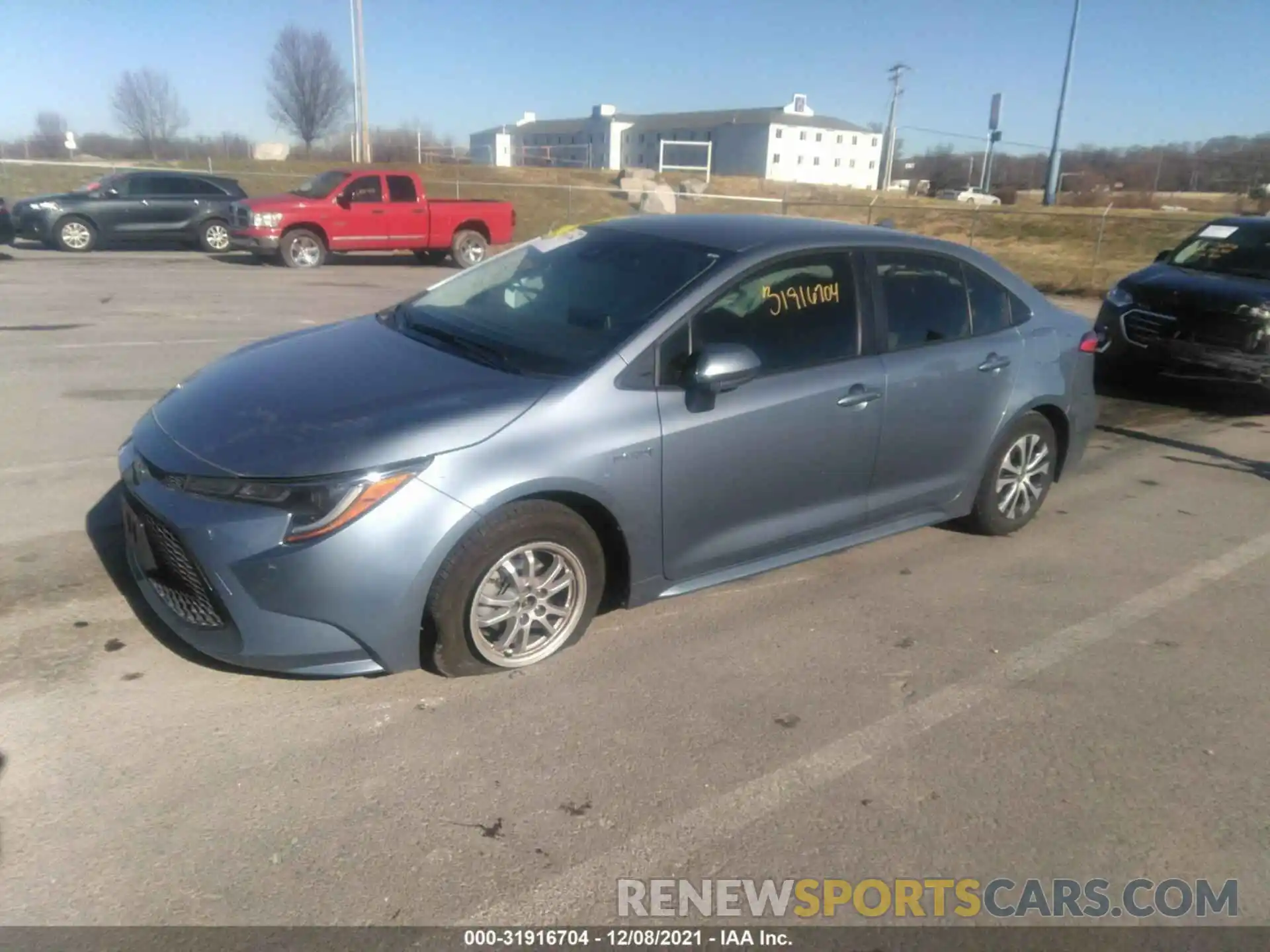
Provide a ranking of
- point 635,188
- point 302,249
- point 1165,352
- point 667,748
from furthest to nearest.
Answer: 1. point 635,188
2. point 302,249
3. point 1165,352
4. point 667,748

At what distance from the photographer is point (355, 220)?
60.8ft

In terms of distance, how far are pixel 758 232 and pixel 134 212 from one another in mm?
18811

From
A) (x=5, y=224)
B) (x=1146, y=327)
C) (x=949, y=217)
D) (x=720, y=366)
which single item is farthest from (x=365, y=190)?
(x=949, y=217)

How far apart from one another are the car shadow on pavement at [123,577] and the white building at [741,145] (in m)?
81.2

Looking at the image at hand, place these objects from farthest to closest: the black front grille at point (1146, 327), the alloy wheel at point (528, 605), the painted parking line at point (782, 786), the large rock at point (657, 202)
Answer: the large rock at point (657, 202), the black front grille at point (1146, 327), the alloy wheel at point (528, 605), the painted parking line at point (782, 786)

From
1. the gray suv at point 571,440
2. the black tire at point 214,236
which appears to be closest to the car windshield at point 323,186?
the black tire at point 214,236

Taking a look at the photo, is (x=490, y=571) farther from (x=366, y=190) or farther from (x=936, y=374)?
(x=366, y=190)

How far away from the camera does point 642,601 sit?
3.99 meters

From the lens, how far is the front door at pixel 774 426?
393 centimetres

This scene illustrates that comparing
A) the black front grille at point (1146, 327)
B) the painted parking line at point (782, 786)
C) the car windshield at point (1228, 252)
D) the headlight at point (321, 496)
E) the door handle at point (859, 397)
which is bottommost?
the painted parking line at point (782, 786)

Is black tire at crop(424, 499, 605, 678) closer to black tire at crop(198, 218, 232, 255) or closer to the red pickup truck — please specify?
the red pickup truck

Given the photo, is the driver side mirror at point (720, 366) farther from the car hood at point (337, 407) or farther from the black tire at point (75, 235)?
the black tire at point (75, 235)

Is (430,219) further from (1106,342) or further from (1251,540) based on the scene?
(1251,540)

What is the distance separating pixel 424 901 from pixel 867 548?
132 inches
